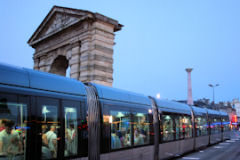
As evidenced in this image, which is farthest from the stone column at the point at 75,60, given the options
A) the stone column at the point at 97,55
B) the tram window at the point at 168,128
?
the tram window at the point at 168,128

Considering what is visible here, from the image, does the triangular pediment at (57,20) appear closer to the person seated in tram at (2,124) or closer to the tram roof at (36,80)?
the tram roof at (36,80)

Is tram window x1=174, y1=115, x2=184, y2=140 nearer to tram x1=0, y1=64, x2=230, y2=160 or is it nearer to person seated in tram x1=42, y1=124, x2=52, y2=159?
tram x1=0, y1=64, x2=230, y2=160

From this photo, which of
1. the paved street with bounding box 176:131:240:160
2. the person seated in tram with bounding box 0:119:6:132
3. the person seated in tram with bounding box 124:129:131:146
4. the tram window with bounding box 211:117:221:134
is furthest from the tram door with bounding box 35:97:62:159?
the tram window with bounding box 211:117:221:134

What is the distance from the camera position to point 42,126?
5.21 m

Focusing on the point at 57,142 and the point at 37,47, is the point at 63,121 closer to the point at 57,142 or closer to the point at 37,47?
the point at 57,142

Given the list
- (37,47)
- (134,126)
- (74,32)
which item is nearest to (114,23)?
(74,32)

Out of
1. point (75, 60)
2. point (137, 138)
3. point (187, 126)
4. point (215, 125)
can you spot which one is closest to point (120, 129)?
point (137, 138)

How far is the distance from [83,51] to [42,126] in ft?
51.4

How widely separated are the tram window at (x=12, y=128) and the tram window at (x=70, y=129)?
1216 mm

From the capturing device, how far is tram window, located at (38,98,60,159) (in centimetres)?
520

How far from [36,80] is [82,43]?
15640 millimetres

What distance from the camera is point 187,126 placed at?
50.1 ft

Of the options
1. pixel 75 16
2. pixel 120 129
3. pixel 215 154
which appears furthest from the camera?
pixel 75 16

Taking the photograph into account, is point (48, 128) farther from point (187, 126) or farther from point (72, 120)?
point (187, 126)
